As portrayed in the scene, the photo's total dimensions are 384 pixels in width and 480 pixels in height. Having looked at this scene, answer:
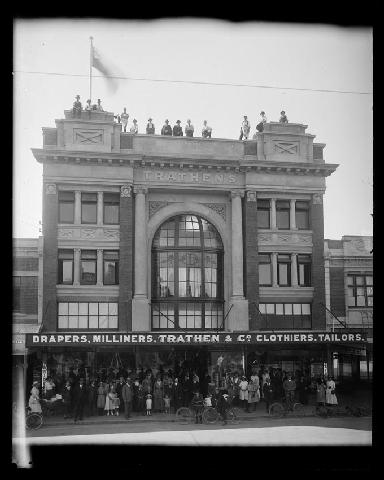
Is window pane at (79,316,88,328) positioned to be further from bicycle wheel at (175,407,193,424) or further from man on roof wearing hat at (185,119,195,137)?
man on roof wearing hat at (185,119,195,137)

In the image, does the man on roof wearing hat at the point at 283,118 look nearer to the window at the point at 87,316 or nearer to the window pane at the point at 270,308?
the window pane at the point at 270,308

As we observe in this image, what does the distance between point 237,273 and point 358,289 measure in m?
4.47

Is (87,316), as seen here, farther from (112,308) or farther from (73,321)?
(112,308)

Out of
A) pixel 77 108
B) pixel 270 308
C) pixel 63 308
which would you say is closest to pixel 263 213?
pixel 270 308

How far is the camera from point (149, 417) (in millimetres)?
20469

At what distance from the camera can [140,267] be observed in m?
23.8

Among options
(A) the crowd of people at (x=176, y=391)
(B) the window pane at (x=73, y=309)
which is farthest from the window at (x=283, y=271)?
(B) the window pane at (x=73, y=309)

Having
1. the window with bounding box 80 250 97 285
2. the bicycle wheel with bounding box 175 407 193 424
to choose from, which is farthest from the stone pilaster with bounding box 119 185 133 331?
the bicycle wheel with bounding box 175 407 193 424

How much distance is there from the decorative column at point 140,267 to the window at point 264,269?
4350mm

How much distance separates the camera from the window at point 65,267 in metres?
23.2

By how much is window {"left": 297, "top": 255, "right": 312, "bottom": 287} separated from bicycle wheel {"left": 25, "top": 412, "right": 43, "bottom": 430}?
10606 mm

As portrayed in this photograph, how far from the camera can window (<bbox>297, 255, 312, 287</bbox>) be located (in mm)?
23891

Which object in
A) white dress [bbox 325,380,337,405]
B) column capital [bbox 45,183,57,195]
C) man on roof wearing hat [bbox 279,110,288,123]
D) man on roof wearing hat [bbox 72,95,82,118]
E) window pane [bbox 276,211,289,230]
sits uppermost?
man on roof wearing hat [bbox 72,95,82,118]
